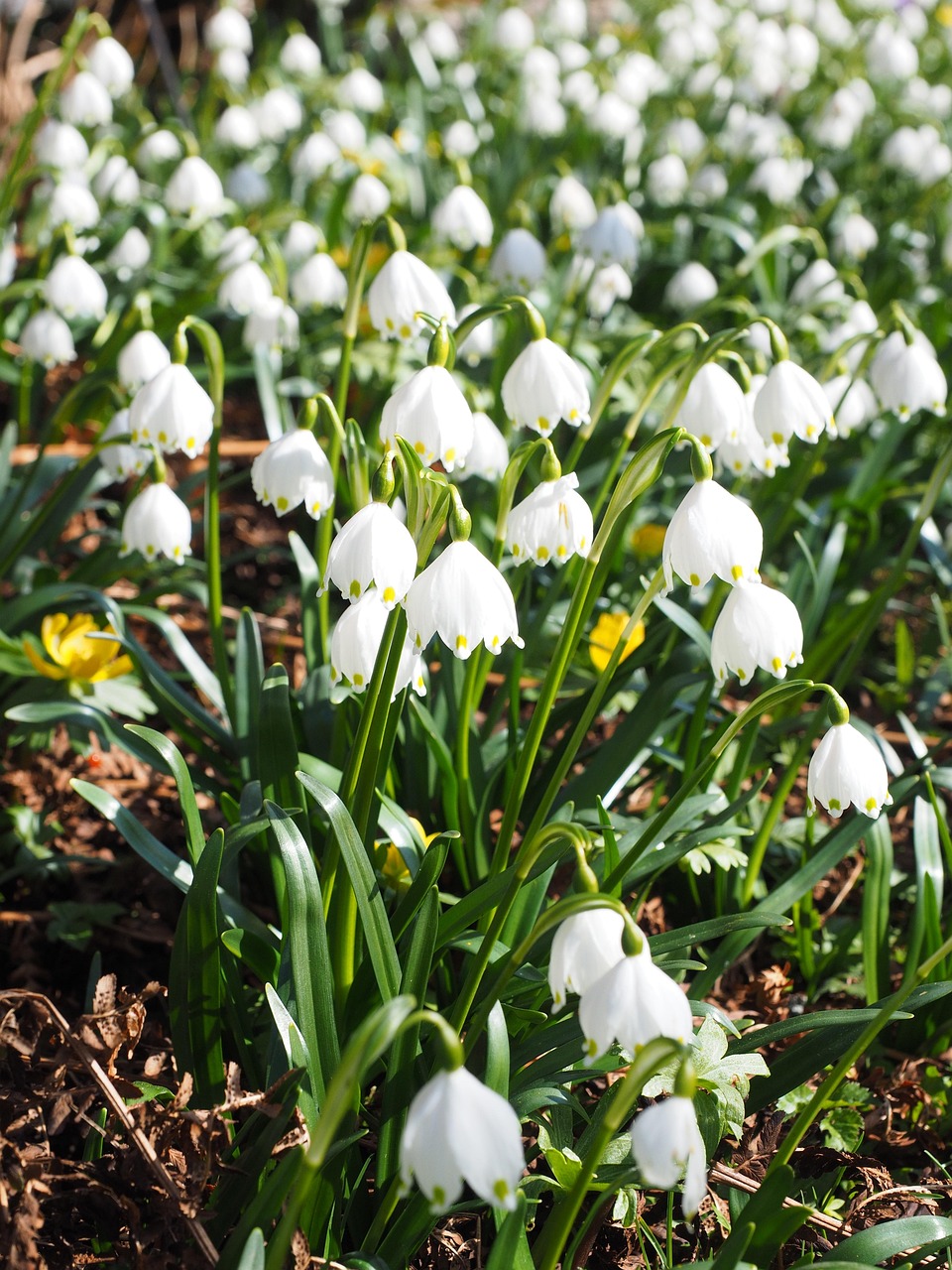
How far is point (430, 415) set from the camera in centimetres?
150

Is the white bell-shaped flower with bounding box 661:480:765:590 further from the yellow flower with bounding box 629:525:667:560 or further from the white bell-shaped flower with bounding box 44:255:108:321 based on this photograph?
the white bell-shaped flower with bounding box 44:255:108:321

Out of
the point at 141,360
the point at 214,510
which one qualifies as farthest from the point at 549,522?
the point at 141,360

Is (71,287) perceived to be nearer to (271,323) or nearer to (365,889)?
(271,323)

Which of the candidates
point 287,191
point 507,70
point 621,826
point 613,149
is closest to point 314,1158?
point 621,826

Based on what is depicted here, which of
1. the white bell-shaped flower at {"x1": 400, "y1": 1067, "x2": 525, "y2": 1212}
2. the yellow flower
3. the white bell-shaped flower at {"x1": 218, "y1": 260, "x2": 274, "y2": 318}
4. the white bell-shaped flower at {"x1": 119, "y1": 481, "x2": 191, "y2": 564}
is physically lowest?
the yellow flower

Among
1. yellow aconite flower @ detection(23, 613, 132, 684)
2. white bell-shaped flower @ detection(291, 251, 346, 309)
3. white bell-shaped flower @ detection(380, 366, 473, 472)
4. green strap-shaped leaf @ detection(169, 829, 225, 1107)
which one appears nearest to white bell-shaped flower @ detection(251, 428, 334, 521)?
white bell-shaped flower @ detection(380, 366, 473, 472)

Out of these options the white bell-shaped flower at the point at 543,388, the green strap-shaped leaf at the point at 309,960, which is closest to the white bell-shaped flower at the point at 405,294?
the white bell-shaped flower at the point at 543,388

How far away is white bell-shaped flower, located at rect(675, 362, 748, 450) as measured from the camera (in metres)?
1.83

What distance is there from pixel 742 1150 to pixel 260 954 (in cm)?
71

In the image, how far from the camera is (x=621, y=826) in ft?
6.66

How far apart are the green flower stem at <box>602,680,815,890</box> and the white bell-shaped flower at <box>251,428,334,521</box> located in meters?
0.64

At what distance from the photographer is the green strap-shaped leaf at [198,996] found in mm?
1535

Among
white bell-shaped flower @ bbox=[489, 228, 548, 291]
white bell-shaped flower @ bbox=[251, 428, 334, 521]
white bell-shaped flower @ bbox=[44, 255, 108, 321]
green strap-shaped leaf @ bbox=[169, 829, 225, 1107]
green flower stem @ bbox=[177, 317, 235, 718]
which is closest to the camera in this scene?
green strap-shaped leaf @ bbox=[169, 829, 225, 1107]

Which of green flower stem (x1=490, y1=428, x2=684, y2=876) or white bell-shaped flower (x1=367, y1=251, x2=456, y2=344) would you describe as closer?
green flower stem (x1=490, y1=428, x2=684, y2=876)
